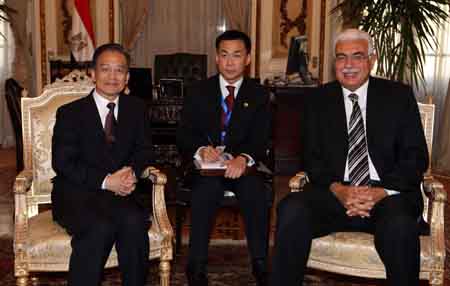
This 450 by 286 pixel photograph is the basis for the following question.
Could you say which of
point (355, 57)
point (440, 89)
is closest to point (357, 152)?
point (355, 57)

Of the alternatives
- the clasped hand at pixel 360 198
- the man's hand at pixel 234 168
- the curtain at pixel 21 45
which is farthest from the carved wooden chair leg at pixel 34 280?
the curtain at pixel 21 45

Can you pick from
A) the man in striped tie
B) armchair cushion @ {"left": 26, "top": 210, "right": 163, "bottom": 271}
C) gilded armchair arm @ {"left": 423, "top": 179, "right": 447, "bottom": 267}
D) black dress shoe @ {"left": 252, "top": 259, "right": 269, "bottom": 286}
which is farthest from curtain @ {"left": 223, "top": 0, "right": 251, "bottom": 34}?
armchair cushion @ {"left": 26, "top": 210, "right": 163, "bottom": 271}

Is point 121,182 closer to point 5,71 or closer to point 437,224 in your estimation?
point 437,224

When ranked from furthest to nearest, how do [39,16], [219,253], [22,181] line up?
[39,16] < [219,253] < [22,181]

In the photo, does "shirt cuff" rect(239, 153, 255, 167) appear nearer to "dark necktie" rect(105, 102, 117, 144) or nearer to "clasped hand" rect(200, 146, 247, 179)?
"clasped hand" rect(200, 146, 247, 179)

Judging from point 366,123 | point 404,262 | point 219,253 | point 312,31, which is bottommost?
point 219,253

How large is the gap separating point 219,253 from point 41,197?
44.9 inches

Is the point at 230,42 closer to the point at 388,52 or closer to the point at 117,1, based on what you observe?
the point at 388,52

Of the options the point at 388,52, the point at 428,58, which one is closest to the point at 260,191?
the point at 388,52

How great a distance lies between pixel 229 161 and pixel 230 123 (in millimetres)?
265

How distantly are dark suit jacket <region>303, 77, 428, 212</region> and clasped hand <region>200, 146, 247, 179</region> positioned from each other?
13.3 inches

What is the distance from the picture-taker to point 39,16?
729cm

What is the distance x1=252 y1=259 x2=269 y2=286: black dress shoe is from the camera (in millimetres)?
2699

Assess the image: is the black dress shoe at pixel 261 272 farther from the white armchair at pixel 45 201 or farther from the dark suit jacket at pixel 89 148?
the dark suit jacket at pixel 89 148
